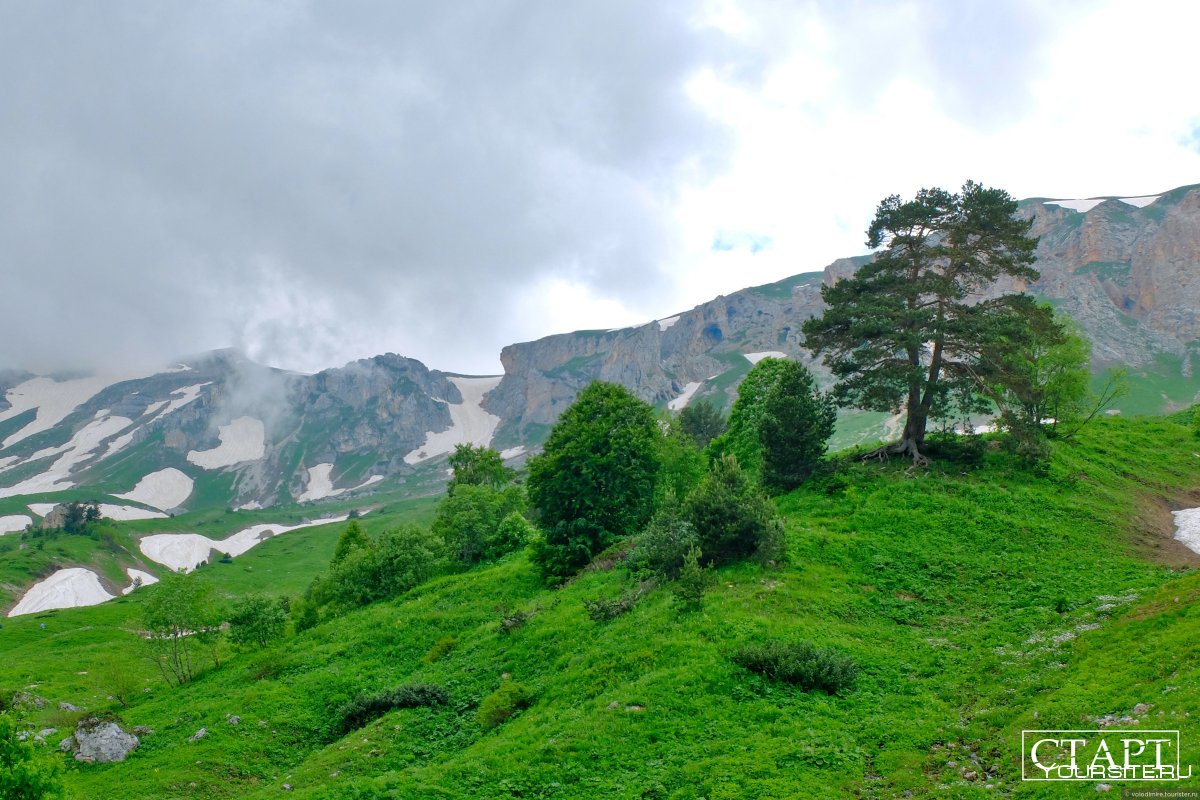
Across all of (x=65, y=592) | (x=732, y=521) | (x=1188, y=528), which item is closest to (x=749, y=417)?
(x=732, y=521)

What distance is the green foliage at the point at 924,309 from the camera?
3531 cm

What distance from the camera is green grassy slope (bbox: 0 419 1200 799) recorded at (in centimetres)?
1487

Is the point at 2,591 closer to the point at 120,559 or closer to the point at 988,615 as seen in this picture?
the point at 120,559

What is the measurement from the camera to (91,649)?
6638 centimetres

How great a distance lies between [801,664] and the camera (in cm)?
1802

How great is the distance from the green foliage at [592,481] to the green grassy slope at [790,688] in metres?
4.11

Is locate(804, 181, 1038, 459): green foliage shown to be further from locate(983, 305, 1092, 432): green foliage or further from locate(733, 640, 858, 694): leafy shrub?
locate(733, 640, 858, 694): leafy shrub

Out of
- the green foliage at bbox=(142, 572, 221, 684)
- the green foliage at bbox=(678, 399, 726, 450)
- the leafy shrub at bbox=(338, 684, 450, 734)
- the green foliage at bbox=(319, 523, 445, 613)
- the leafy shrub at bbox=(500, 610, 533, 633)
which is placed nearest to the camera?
the leafy shrub at bbox=(338, 684, 450, 734)

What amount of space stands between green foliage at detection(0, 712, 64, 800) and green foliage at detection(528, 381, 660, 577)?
87.1ft

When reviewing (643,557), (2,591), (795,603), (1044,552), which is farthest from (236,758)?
(2,591)

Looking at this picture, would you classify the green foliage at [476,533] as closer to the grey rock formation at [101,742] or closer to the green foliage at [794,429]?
the green foliage at [794,429]

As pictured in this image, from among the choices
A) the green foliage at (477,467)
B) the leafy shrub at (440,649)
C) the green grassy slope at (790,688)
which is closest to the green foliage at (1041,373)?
the green grassy slope at (790,688)

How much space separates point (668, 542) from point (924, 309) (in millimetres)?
21944

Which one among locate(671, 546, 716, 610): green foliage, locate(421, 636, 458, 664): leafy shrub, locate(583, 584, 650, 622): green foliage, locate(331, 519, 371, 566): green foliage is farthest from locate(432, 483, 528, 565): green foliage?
locate(671, 546, 716, 610): green foliage
